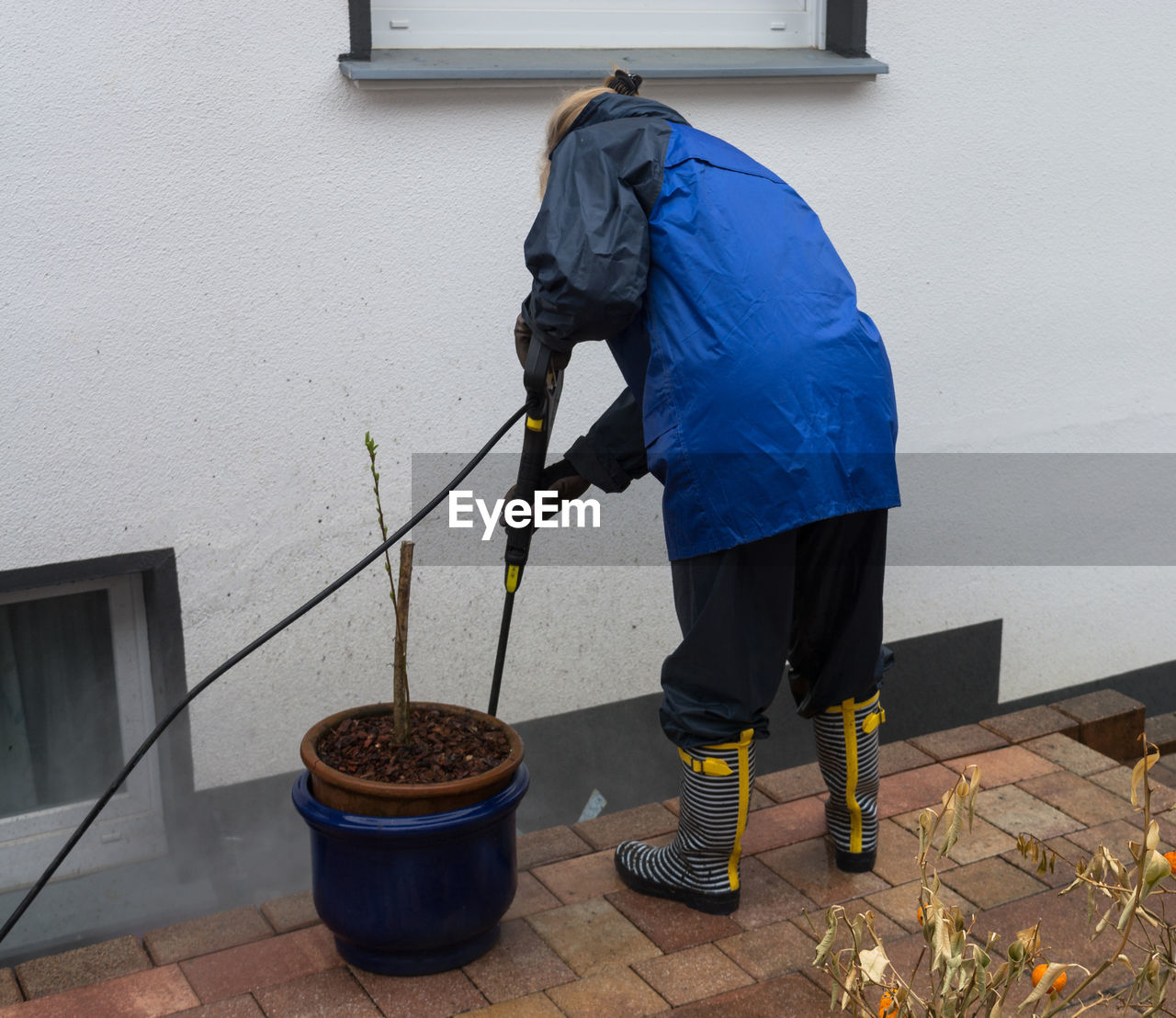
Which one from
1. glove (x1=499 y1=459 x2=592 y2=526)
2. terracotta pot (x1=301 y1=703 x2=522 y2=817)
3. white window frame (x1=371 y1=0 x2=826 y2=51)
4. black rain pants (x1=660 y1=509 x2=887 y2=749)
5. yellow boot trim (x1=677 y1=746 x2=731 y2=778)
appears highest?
white window frame (x1=371 y1=0 x2=826 y2=51)

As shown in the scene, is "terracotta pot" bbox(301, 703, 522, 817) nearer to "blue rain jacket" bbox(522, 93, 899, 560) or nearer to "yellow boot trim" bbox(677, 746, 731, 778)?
"yellow boot trim" bbox(677, 746, 731, 778)

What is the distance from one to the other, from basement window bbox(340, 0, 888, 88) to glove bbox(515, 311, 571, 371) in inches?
34.2

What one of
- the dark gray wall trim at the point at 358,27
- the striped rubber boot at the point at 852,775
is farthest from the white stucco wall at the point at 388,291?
the striped rubber boot at the point at 852,775

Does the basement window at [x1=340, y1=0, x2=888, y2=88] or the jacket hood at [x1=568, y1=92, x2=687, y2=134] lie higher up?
the basement window at [x1=340, y1=0, x2=888, y2=88]

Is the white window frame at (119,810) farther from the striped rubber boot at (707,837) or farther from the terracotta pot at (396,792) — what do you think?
the striped rubber boot at (707,837)

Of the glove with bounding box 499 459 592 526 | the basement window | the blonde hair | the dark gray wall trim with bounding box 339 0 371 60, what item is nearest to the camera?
the blonde hair

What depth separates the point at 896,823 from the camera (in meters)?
3.38

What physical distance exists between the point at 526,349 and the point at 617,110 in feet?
1.76

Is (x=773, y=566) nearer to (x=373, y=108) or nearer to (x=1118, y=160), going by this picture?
(x=373, y=108)

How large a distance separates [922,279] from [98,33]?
8.32 feet

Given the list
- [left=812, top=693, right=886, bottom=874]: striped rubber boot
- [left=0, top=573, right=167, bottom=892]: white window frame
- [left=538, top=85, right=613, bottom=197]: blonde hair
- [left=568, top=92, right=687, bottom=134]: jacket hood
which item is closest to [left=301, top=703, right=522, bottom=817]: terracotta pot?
[left=812, top=693, right=886, bottom=874]: striped rubber boot

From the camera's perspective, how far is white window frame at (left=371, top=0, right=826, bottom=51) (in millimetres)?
3416

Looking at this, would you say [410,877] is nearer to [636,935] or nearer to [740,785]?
[636,935]

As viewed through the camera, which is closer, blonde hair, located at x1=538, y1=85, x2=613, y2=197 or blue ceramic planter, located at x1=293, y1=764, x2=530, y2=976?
blue ceramic planter, located at x1=293, y1=764, x2=530, y2=976
